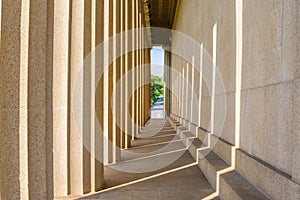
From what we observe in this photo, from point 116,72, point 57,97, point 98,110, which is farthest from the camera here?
point 116,72

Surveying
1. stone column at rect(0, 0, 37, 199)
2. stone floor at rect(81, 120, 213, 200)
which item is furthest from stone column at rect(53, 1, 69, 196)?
stone column at rect(0, 0, 37, 199)

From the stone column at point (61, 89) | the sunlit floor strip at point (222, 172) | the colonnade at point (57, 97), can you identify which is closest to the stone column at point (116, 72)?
the colonnade at point (57, 97)

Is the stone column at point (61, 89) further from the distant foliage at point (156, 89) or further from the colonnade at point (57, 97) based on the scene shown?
the distant foliage at point (156, 89)

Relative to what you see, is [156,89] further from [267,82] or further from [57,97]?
[267,82]

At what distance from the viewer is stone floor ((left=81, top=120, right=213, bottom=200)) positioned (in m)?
9.34

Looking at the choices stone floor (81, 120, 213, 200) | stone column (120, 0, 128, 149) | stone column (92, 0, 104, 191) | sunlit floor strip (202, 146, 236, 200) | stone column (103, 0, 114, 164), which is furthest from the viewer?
stone column (120, 0, 128, 149)

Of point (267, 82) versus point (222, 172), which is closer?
point (267, 82)

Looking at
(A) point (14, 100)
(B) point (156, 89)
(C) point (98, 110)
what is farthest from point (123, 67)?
(B) point (156, 89)

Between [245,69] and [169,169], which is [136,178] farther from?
[245,69]

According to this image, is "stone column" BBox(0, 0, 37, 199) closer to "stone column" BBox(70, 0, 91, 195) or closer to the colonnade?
the colonnade

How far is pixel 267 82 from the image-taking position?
734cm

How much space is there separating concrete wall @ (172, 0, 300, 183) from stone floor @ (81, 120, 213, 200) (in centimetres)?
167

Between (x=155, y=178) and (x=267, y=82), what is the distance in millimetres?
5399

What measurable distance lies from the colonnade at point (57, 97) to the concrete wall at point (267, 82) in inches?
133
